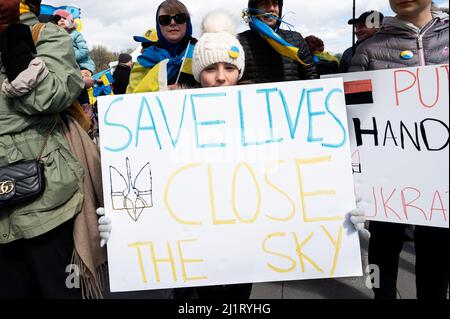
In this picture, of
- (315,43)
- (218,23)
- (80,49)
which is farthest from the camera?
(80,49)

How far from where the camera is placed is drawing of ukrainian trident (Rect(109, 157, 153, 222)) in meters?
1.42

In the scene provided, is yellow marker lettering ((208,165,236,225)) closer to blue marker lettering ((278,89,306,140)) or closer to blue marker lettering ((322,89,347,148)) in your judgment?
blue marker lettering ((278,89,306,140))

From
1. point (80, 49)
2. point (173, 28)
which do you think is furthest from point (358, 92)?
point (80, 49)

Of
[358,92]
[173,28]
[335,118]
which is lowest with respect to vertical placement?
[335,118]

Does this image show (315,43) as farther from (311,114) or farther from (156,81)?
(311,114)

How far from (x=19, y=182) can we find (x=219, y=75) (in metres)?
0.89

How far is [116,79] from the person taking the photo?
4.36 metres

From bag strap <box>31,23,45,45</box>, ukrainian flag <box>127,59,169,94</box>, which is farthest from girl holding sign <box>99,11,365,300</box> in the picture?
bag strap <box>31,23,45,45</box>

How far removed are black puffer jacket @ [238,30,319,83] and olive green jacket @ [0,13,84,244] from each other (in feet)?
3.20

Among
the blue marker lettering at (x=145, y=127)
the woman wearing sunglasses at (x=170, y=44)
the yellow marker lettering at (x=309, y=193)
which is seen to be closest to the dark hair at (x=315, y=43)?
the woman wearing sunglasses at (x=170, y=44)

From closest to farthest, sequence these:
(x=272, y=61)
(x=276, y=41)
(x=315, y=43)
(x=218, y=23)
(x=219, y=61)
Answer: (x=219, y=61) → (x=218, y=23) → (x=276, y=41) → (x=272, y=61) → (x=315, y=43)

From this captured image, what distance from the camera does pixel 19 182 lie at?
1.36 m
